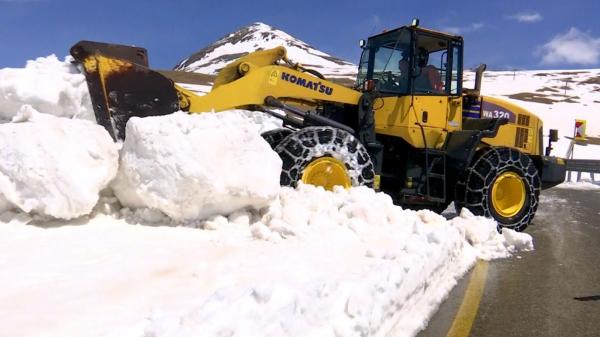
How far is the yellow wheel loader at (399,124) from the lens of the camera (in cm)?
661

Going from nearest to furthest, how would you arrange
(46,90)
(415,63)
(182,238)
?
1. (182,238)
2. (46,90)
3. (415,63)

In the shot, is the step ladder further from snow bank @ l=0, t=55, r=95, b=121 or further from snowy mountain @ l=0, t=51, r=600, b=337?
snow bank @ l=0, t=55, r=95, b=121

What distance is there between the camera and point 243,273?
3799 mm

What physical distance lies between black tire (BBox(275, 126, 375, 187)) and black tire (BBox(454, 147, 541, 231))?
1.77 metres

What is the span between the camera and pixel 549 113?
46.3 meters

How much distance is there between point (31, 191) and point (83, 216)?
49cm

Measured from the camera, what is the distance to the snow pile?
2.82 meters

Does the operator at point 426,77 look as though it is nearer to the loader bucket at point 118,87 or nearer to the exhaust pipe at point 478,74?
the exhaust pipe at point 478,74

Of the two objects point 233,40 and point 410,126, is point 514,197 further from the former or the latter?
point 233,40

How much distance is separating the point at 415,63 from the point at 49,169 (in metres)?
5.18

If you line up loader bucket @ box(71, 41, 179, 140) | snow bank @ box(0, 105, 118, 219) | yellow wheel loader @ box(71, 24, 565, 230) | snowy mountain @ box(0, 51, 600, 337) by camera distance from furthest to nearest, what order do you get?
yellow wheel loader @ box(71, 24, 565, 230) → loader bucket @ box(71, 41, 179, 140) → snow bank @ box(0, 105, 118, 219) → snowy mountain @ box(0, 51, 600, 337)

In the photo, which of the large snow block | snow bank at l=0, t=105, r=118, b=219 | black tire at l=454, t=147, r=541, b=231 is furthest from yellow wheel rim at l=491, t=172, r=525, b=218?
snow bank at l=0, t=105, r=118, b=219

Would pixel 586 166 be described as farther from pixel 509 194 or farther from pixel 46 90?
pixel 46 90

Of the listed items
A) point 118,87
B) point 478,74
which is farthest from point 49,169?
point 478,74
